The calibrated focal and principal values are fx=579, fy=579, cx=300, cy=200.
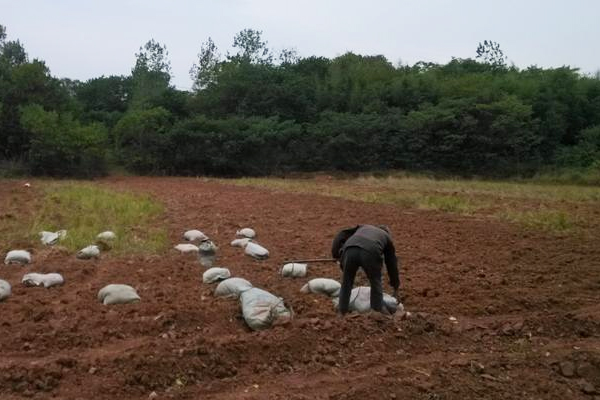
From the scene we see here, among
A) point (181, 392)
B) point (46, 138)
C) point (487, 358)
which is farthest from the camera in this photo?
point (46, 138)

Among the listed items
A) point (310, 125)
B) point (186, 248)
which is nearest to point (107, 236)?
point (186, 248)

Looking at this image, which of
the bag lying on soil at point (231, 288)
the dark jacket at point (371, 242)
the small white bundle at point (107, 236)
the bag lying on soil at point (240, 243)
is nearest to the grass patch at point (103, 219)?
the small white bundle at point (107, 236)

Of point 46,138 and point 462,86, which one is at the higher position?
point 462,86

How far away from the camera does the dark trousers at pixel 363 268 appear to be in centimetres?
505

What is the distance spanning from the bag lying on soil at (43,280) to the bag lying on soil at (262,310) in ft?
7.43

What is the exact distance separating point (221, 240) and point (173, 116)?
23304 millimetres

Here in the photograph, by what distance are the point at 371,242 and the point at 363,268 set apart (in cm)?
24

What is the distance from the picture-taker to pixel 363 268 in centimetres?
512

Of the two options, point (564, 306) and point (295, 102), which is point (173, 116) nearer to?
point (295, 102)

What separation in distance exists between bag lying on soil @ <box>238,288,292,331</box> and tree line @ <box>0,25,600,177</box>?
21.4 m

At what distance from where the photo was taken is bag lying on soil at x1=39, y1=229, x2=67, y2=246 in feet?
27.7

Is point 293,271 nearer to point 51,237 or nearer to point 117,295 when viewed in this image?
point 117,295

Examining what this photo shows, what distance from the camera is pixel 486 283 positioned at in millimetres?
6730

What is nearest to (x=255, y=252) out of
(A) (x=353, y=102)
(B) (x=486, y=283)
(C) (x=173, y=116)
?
(B) (x=486, y=283)
